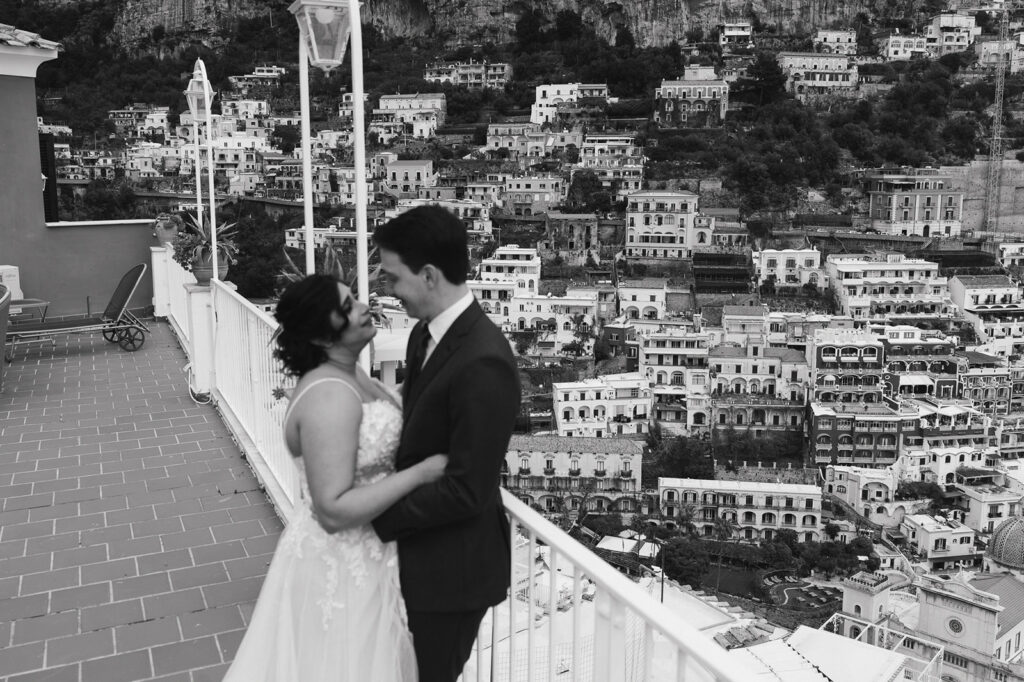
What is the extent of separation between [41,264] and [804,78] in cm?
4156

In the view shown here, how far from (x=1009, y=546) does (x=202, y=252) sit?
41.5ft

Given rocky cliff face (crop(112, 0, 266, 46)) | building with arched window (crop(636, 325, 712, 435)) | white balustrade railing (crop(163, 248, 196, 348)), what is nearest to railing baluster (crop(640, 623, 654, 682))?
white balustrade railing (crop(163, 248, 196, 348))

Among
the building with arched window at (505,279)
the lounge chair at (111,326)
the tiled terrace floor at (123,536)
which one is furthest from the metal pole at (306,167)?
the building with arched window at (505,279)

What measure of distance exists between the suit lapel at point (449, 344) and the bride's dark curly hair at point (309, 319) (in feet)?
0.52

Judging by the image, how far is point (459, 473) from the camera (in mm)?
1088

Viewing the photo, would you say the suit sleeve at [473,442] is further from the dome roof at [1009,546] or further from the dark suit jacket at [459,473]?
the dome roof at [1009,546]

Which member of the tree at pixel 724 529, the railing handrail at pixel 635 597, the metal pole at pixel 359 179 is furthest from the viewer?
the tree at pixel 724 529

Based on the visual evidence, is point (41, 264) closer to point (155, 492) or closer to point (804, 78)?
point (155, 492)

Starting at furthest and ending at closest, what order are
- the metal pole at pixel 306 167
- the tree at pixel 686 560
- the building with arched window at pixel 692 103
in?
the building with arched window at pixel 692 103
the tree at pixel 686 560
the metal pole at pixel 306 167

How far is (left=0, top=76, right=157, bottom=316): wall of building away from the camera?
584cm

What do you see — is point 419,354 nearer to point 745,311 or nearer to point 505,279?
point 745,311

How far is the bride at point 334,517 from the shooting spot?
1153 millimetres

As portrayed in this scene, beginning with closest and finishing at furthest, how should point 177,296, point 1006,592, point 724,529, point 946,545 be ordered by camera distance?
point 177,296, point 1006,592, point 946,545, point 724,529

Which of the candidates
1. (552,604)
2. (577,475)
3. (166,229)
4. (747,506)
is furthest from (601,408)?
(552,604)
